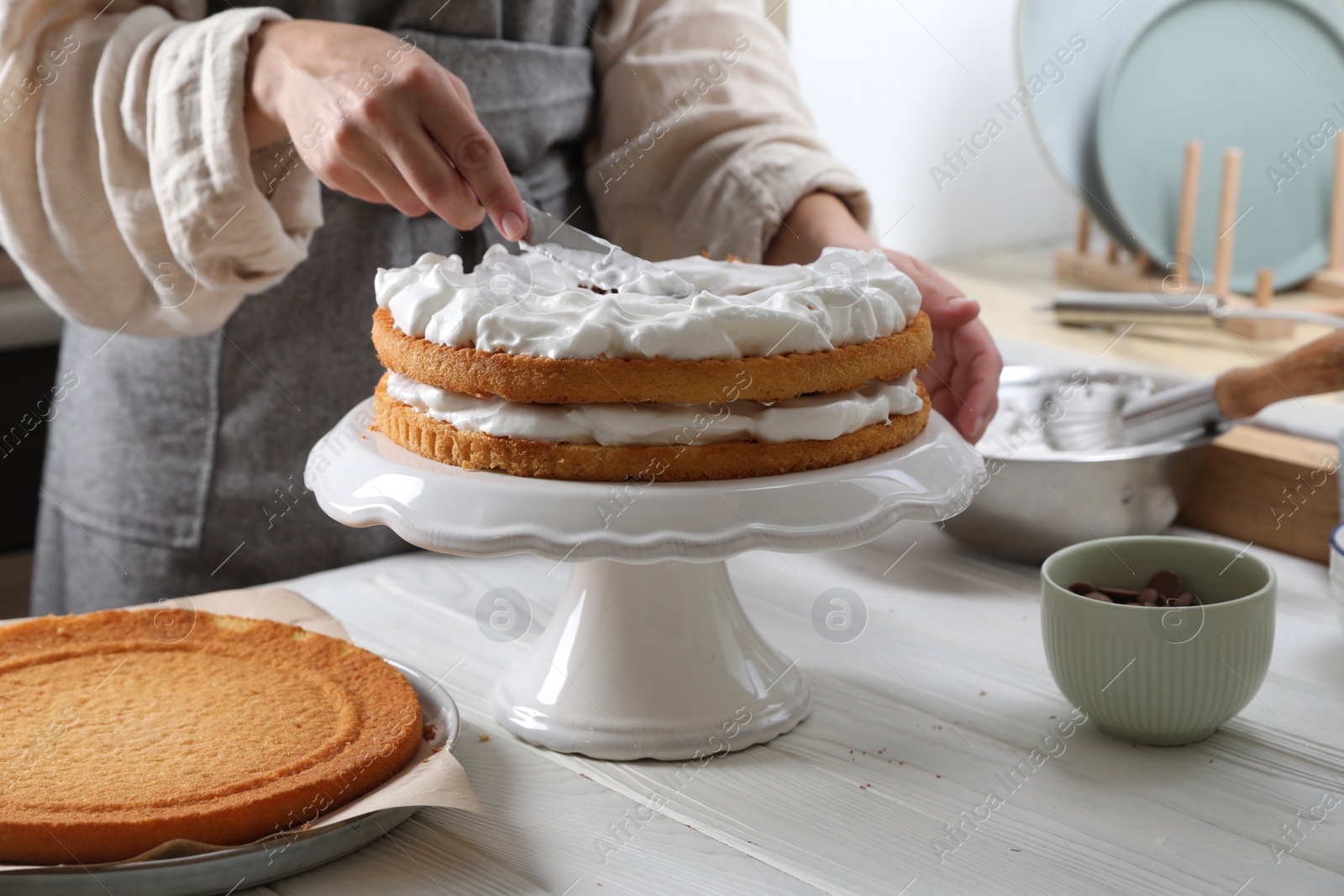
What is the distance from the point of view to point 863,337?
2.17 feet

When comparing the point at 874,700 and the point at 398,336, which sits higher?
the point at 398,336

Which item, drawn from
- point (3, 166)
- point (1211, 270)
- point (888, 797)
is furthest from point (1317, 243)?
point (3, 166)

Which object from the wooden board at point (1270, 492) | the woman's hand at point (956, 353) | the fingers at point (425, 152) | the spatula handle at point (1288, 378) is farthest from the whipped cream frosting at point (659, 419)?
the wooden board at point (1270, 492)

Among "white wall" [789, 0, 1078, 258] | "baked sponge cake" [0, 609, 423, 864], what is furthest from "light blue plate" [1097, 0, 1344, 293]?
"baked sponge cake" [0, 609, 423, 864]

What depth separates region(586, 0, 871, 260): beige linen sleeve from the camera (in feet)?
3.41

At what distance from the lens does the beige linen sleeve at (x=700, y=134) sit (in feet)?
3.41

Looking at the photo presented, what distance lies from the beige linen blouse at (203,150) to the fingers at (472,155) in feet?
0.56

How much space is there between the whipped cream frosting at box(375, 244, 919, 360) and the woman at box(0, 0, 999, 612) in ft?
0.21

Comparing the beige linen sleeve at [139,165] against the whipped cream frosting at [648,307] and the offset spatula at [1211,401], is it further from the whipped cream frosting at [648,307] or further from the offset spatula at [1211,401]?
the offset spatula at [1211,401]

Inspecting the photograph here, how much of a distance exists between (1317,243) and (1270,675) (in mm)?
1178

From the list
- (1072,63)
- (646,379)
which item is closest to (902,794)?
(646,379)

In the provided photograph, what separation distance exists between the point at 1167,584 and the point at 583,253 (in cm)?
41

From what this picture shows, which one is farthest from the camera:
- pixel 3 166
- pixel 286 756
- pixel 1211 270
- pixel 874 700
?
pixel 1211 270

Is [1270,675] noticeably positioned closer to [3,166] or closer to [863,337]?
[863,337]
